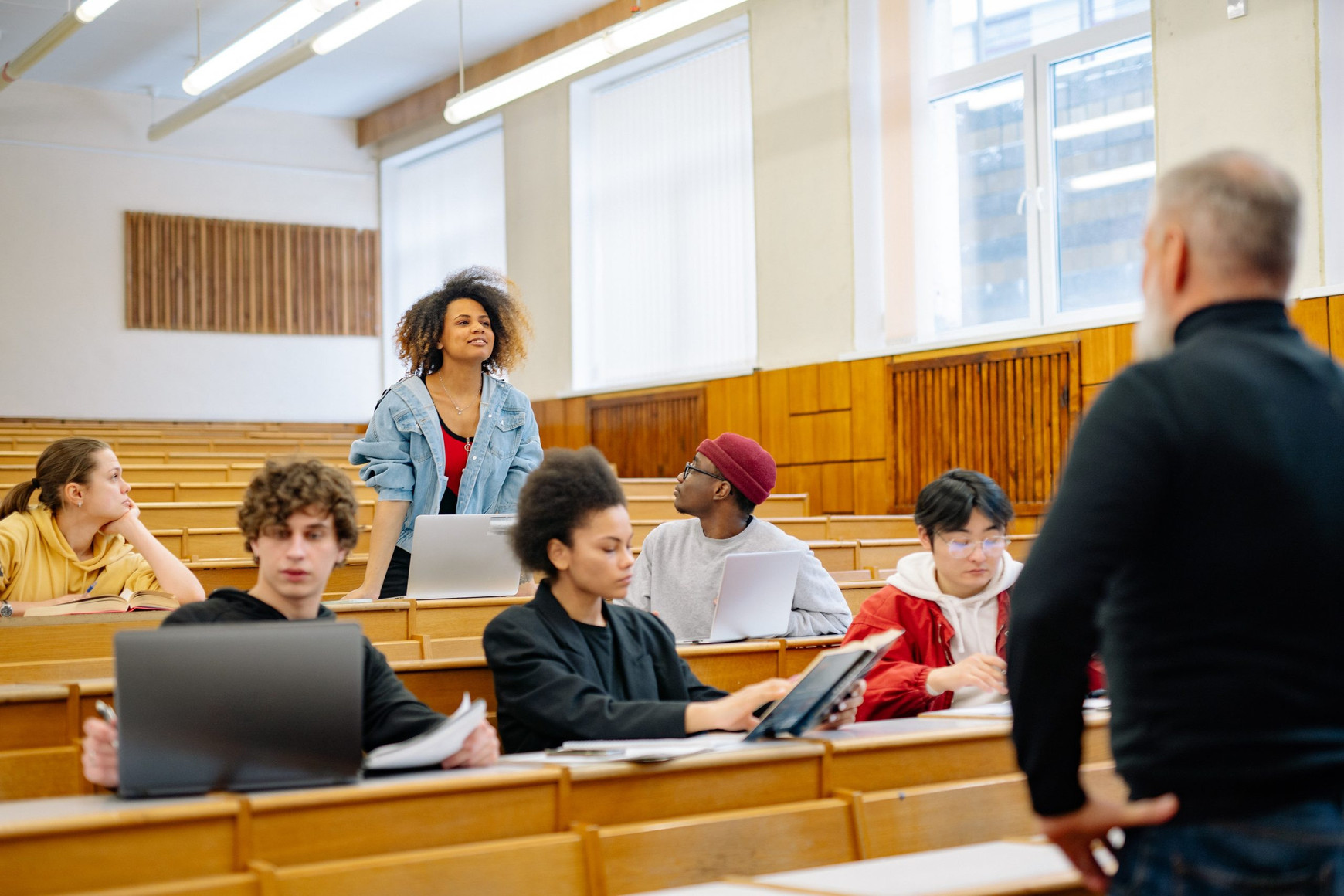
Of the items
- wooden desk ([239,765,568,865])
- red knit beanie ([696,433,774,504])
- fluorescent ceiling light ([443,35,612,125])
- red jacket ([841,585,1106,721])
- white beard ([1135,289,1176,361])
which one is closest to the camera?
white beard ([1135,289,1176,361])

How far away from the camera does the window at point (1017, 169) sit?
19.9 feet

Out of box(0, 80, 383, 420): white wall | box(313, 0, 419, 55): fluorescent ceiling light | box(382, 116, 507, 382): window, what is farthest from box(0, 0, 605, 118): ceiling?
box(313, 0, 419, 55): fluorescent ceiling light

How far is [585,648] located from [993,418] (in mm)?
4489

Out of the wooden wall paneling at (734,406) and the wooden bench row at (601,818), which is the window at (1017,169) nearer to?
the wooden wall paneling at (734,406)

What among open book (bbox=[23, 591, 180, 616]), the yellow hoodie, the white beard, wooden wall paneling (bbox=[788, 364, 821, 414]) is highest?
wooden wall paneling (bbox=[788, 364, 821, 414])

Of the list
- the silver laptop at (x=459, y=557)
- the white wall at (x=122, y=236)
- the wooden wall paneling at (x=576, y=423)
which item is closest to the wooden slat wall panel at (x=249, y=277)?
the white wall at (x=122, y=236)

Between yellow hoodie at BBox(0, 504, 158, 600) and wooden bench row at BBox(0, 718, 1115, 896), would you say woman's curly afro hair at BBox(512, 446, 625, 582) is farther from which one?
yellow hoodie at BBox(0, 504, 158, 600)

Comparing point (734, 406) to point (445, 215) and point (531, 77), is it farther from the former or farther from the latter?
point (445, 215)

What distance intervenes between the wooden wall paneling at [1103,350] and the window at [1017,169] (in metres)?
0.09

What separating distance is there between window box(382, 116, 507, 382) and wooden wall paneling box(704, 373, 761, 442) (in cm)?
249

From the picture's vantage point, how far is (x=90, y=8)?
6.46m

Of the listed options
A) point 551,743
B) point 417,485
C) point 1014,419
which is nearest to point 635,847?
point 551,743

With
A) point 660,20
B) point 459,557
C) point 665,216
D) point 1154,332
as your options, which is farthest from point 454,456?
point 665,216

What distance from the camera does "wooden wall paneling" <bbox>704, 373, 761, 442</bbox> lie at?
7488mm
